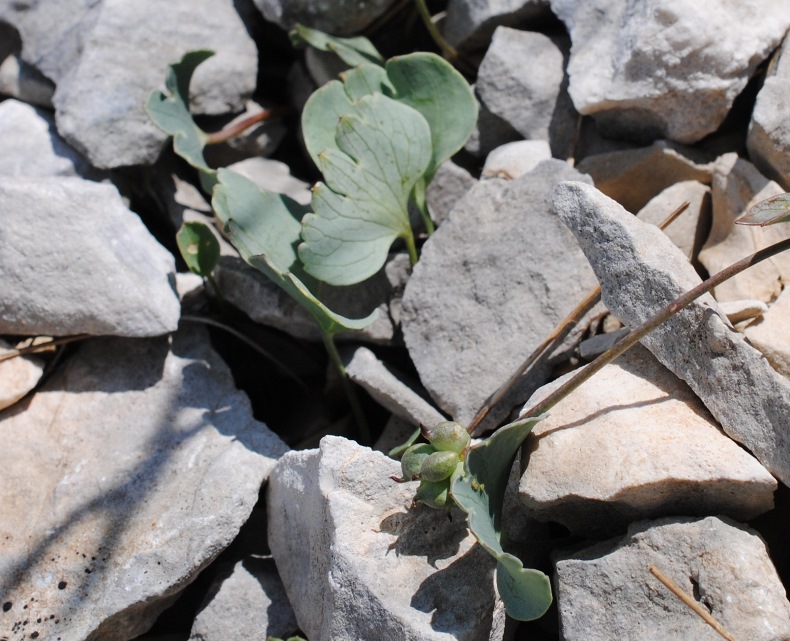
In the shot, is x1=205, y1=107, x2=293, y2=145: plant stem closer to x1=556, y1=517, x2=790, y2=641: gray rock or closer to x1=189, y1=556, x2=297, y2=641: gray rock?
x1=189, y1=556, x2=297, y2=641: gray rock

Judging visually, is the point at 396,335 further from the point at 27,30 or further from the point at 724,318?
the point at 27,30

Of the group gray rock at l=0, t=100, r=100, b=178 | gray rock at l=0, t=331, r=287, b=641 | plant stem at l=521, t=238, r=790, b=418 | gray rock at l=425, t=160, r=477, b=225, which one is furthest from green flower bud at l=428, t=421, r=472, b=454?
gray rock at l=0, t=100, r=100, b=178

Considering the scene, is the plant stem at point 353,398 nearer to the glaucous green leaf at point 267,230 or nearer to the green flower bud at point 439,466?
the glaucous green leaf at point 267,230

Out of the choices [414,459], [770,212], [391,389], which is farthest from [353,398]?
[770,212]

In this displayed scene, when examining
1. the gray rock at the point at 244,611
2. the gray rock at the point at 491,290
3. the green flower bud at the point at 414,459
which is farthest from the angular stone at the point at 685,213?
the gray rock at the point at 244,611

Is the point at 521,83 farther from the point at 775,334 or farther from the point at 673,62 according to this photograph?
the point at 775,334

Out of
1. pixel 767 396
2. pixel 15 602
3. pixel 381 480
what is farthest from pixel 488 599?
pixel 15 602
